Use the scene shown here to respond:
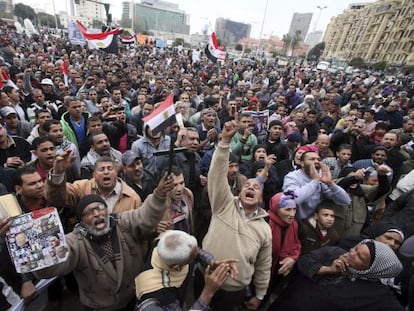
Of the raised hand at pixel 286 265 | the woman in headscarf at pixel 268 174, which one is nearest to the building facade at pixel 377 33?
the woman in headscarf at pixel 268 174

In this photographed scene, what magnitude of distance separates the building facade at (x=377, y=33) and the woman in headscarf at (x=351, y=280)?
2434 inches

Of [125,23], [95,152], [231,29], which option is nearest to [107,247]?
[95,152]

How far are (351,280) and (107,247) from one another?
197 centimetres

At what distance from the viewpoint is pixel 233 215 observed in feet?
7.62

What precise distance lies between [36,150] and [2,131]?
770mm

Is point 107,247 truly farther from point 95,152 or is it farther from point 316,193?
point 316,193

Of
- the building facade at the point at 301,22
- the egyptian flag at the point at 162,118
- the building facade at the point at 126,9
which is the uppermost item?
the building facade at the point at 301,22

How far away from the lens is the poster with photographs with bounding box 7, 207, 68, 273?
1.72 m

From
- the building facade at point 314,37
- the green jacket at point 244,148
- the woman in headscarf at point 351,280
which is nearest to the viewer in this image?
the woman in headscarf at point 351,280

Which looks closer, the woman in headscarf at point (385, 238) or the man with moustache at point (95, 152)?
the woman in headscarf at point (385, 238)

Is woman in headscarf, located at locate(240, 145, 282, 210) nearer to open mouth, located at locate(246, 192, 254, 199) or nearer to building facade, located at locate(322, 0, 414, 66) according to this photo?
open mouth, located at locate(246, 192, 254, 199)

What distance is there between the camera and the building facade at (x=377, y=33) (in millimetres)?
61688

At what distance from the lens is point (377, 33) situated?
72.2 metres

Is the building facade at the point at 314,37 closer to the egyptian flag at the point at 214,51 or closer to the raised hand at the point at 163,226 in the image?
the egyptian flag at the point at 214,51
